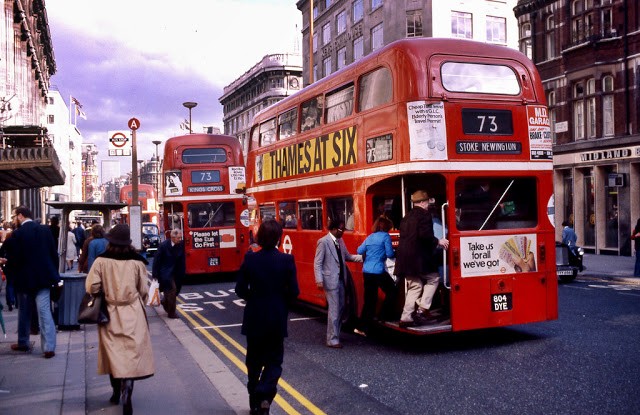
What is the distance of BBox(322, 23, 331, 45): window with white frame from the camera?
5412 centimetres

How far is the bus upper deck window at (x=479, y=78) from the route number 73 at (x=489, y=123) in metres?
0.37

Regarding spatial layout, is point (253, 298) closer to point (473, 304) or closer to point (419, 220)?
point (419, 220)

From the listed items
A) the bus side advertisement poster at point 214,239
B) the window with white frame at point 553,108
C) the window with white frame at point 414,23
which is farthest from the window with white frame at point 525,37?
the bus side advertisement poster at point 214,239

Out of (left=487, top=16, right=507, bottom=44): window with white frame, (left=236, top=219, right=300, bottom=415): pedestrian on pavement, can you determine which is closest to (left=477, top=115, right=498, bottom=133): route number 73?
(left=236, top=219, right=300, bottom=415): pedestrian on pavement

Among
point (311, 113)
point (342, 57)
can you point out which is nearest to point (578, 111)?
point (311, 113)

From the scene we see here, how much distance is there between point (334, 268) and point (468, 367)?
2.41m

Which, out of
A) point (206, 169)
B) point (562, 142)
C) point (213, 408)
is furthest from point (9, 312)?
point (562, 142)

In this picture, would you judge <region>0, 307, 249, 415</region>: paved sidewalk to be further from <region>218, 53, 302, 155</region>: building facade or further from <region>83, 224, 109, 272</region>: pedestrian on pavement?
<region>218, 53, 302, 155</region>: building facade

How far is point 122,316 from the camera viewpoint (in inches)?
243

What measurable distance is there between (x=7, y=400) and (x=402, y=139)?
566 cm

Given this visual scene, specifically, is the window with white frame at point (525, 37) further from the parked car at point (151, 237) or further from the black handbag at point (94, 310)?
the black handbag at point (94, 310)

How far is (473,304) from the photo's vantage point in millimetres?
9250

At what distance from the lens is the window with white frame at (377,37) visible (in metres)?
44.3

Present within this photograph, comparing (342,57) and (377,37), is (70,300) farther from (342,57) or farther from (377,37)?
(342,57)
